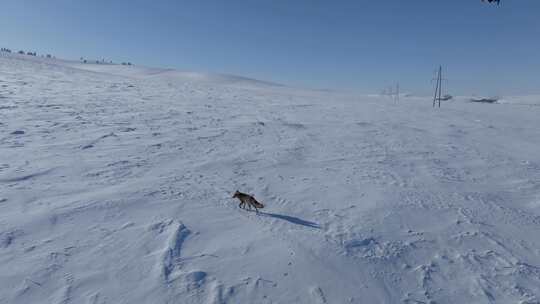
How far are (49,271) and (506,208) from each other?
651 centimetres

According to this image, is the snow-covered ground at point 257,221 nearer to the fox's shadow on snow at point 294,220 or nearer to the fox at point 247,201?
the fox's shadow on snow at point 294,220

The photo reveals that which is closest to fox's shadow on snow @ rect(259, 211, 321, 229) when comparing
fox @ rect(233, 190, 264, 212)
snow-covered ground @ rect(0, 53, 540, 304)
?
snow-covered ground @ rect(0, 53, 540, 304)

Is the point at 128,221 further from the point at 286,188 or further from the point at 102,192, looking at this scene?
the point at 286,188

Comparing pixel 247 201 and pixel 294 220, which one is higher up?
pixel 247 201

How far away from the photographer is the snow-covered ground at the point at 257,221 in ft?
11.0

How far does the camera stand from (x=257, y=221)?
15.2 ft

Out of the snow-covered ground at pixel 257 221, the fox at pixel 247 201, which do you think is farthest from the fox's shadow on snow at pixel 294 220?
the fox at pixel 247 201

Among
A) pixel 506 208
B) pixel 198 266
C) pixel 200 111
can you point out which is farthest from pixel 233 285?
pixel 200 111

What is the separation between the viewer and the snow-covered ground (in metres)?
3.35

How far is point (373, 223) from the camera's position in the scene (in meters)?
4.75

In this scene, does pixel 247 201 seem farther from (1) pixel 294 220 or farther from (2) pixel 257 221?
(1) pixel 294 220

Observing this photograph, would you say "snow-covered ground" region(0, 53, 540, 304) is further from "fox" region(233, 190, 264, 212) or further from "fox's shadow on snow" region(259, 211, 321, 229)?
"fox" region(233, 190, 264, 212)

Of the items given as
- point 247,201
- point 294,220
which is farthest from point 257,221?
point 294,220

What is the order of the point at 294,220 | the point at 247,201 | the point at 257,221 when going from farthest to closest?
the point at 247,201 < the point at 294,220 < the point at 257,221
